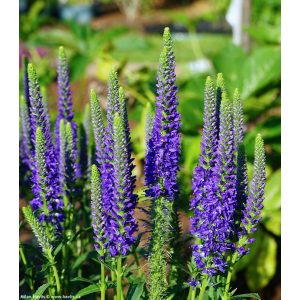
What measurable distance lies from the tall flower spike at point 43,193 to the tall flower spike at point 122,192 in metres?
0.35

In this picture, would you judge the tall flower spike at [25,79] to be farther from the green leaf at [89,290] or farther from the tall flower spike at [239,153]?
the tall flower spike at [239,153]

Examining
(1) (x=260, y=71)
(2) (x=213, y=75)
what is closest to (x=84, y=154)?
(1) (x=260, y=71)

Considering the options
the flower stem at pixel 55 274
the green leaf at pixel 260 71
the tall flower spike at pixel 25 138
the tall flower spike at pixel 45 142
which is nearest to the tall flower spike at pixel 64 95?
the tall flower spike at pixel 25 138

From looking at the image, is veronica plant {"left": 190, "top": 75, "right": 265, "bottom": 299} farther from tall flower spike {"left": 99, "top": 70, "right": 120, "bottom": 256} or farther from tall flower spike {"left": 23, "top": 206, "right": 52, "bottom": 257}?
tall flower spike {"left": 23, "top": 206, "right": 52, "bottom": 257}

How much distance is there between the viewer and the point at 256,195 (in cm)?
223

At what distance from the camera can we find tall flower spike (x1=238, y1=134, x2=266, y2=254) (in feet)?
6.94

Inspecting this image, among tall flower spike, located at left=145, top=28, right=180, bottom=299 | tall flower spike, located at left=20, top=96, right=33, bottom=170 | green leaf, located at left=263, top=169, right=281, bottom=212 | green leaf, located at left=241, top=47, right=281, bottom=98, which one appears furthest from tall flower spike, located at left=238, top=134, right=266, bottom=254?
green leaf, located at left=241, top=47, right=281, bottom=98

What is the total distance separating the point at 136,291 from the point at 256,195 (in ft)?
2.22

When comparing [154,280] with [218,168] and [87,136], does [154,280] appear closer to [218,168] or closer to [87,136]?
[218,168]

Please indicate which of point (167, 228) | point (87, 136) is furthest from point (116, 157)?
point (87, 136)

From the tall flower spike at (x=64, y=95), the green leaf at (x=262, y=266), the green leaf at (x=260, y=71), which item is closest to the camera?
the tall flower spike at (x=64, y=95)

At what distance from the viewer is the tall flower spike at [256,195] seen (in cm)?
211

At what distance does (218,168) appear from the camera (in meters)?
2.11

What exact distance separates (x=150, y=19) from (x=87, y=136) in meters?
20.2
